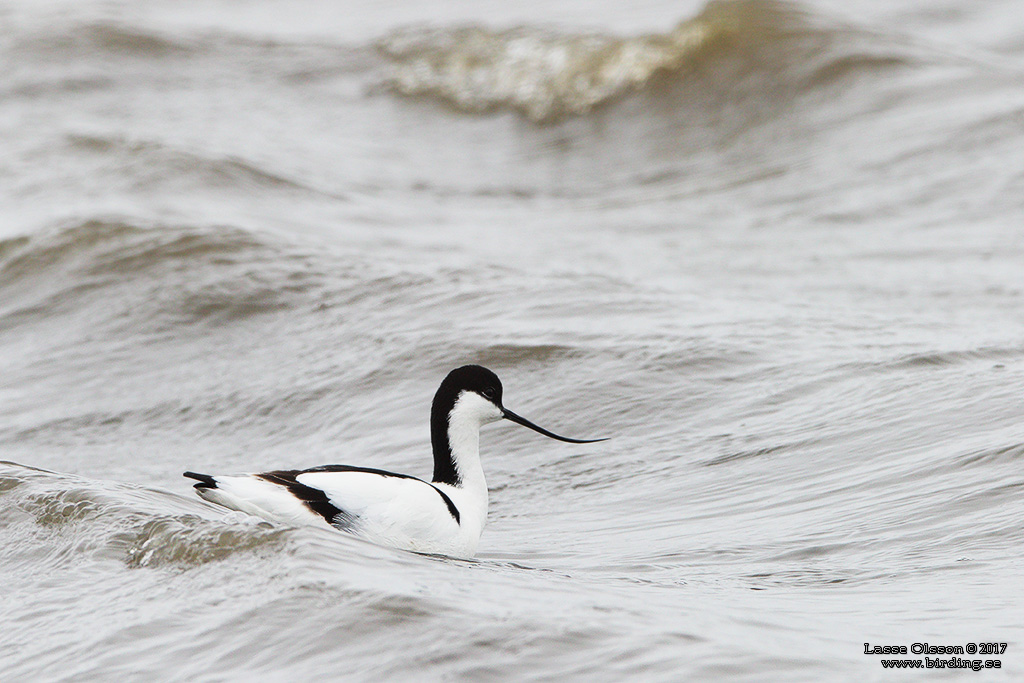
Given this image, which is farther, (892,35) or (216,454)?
(892,35)

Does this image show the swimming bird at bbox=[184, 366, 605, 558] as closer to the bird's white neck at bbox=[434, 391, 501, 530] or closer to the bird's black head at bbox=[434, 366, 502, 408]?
the bird's white neck at bbox=[434, 391, 501, 530]

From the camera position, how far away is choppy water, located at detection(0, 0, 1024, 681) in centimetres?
401

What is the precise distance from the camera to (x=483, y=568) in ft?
15.2

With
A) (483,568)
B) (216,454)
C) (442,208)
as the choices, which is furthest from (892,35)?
(483,568)

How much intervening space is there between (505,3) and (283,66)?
3.17 m

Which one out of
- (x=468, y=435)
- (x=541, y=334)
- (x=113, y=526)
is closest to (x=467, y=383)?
(x=468, y=435)

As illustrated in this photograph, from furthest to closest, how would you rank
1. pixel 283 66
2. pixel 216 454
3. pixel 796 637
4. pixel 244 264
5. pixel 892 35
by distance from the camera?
1. pixel 283 66
2. pixel 892 35
3. pixel 244 264
4. pixel 216 454
5. pixel 796 637

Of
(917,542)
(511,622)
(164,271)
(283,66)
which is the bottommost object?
(917,542)

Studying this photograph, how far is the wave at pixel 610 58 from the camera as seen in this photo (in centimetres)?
1372

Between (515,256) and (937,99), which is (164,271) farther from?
(937,99)

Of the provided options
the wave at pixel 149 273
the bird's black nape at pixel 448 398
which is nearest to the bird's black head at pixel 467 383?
the bird's black nape at pixel 448 398

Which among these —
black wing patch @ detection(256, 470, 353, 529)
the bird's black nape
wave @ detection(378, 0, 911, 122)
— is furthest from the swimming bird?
wave @ detection(378, 0, 911, 122)

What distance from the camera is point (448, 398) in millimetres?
5363

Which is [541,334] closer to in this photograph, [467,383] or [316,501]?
[467,383]
